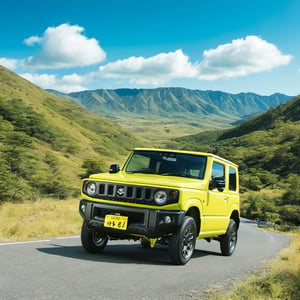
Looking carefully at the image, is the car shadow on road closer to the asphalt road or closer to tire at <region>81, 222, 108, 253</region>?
the asphalt road

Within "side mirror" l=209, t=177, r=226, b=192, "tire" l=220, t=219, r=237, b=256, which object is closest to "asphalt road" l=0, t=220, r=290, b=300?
"tire" l=220, t=219, r=237, b=256

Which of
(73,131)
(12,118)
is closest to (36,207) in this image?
(12,118)

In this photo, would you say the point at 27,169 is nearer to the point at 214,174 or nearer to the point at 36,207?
the point at 36,207

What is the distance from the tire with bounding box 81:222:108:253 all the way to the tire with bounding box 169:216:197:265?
156 centimetres

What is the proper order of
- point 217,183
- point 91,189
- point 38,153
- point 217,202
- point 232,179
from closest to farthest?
1. point 91,189
2. point 217,183
3. point 217,202
4. point 232,179
5. point 38,153

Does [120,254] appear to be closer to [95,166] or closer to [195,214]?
[195,214]

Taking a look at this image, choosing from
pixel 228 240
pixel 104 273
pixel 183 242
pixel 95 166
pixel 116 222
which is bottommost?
pixel 104 273

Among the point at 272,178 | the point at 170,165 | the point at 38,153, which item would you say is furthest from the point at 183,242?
the point at 272,178

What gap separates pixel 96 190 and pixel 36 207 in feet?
43.2

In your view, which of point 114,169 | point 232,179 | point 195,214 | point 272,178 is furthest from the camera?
point 272,178

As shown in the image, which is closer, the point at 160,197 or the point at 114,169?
the point at 160,197

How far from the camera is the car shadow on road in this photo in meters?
7.66

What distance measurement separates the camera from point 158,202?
23.8 ft

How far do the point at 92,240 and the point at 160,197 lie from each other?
6.02ft
